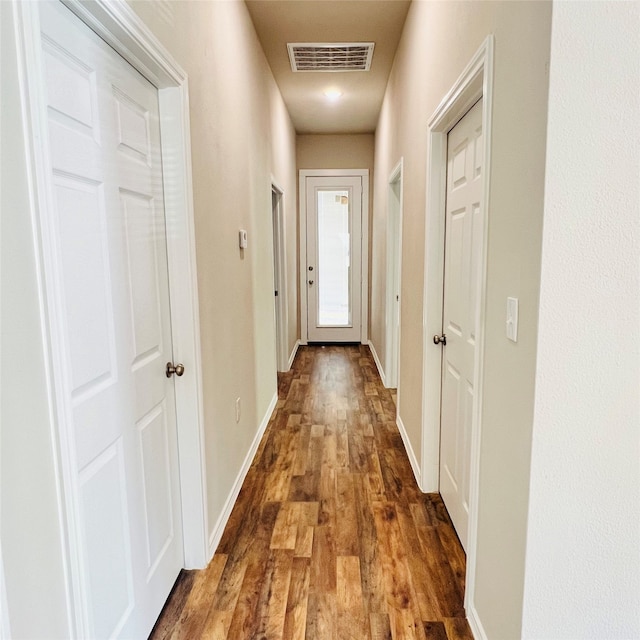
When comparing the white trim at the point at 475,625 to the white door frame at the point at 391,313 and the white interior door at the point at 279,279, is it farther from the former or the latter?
the white interior door at the point at 279,279

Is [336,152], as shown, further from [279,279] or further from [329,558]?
[329,558]

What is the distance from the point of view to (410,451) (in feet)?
9.06

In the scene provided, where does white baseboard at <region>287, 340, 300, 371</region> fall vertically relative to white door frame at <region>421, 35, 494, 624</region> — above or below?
below

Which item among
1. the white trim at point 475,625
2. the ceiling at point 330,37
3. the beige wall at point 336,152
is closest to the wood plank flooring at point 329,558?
the white trim at point 475,625

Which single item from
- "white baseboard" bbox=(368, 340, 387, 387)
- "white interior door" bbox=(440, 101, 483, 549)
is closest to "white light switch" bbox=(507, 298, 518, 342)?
"white interior door" bbox=(440, 101, 483, 549)

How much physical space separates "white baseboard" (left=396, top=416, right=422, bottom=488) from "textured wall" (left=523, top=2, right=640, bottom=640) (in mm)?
1337

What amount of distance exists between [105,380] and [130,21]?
38.3 inches

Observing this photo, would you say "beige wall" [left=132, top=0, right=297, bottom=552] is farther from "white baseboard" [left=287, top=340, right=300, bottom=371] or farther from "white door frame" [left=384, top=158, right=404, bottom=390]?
"white baseboard" [left=287, top=340, right=300, bottom=371]

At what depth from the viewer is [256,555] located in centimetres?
192

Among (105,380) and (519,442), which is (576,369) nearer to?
(519,442)

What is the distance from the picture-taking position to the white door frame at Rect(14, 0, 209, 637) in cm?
86

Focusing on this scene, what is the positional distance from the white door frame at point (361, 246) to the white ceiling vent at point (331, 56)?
7.15 ft

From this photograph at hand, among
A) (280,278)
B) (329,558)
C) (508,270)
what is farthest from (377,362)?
(508,270)

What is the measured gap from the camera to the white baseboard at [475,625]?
1.41 m
